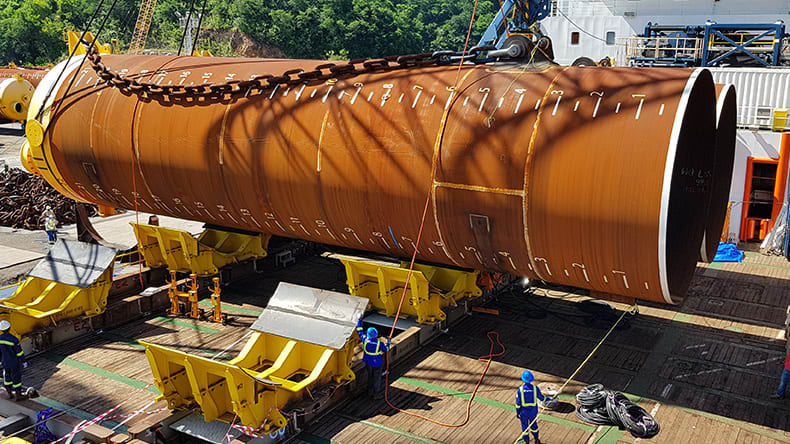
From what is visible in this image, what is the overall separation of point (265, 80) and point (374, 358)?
550 centimetres

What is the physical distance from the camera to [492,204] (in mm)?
9578

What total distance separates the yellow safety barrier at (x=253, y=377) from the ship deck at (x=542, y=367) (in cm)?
63

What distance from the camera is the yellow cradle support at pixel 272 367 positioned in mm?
8594

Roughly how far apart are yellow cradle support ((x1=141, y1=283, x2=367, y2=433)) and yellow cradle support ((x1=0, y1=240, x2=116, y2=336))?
3958mm

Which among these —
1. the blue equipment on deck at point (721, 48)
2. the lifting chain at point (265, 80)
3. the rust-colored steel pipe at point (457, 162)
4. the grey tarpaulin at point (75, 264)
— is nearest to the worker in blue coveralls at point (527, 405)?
the rust-colored steel pipe at point (457, 162)

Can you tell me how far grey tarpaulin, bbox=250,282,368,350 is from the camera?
9758mm

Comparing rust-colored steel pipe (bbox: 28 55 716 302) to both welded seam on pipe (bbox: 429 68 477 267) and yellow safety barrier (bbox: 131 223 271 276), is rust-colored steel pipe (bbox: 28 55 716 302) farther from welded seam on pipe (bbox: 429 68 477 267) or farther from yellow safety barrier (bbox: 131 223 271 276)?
yellow safety barrier (bbox: 131 223 271 276)

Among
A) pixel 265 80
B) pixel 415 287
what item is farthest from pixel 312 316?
pixel 265 80

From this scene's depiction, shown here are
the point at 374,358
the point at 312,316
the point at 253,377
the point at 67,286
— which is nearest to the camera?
the point at 253,377

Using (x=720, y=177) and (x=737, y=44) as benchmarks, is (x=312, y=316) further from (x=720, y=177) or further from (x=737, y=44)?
(x=737, y=44)

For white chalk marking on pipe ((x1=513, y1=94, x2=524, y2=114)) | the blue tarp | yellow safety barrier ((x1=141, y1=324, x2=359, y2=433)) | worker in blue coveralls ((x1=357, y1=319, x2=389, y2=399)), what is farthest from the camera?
the blue tarp

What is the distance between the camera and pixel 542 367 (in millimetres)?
11047

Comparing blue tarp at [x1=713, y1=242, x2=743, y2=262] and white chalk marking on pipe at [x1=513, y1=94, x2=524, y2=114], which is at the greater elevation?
white chalk marking on pipe at [x1=513, y1=94, x2=524, y2=114]

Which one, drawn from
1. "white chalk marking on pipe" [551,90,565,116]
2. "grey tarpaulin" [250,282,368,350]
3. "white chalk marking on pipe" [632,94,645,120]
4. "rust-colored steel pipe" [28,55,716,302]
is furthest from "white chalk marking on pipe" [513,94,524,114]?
"grey tarpaulin" [250,282,368,350]
